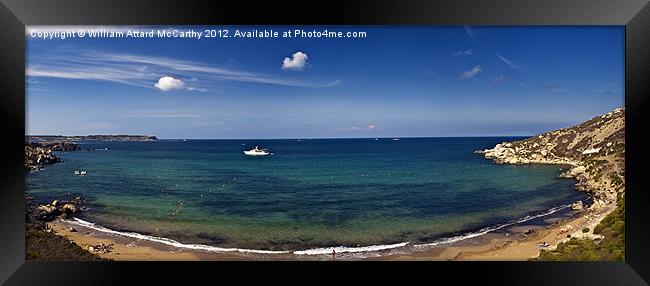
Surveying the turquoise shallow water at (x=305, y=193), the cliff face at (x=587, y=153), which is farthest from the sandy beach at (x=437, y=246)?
the cliff face at (x=587, y=153)

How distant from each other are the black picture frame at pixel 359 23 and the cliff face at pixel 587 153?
0.54m

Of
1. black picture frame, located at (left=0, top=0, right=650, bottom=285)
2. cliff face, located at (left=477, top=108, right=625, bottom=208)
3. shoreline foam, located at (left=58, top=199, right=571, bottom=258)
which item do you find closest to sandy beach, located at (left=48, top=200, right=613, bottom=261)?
shoreline foam, located at (left=58, top=199, right=571, bottom=258)

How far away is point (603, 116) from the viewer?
4344 millimetres

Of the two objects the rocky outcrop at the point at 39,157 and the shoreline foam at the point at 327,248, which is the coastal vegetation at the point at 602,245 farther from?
the rocky outcrop at the point at 39,157

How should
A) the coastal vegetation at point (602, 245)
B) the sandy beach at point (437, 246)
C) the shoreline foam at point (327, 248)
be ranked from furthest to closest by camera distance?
the shoreline foam at point (327, 248)
the sandy beach at point (437, 246)
the coastal vegetation at point (602, 245)

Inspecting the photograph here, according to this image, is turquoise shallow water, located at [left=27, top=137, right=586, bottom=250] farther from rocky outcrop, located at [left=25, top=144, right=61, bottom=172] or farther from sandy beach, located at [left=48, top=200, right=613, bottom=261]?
sandy beach, located at [left=48, top=200, right=613, bottom=261]

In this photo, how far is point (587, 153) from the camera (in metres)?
5.01

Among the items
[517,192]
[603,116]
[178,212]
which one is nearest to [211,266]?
[178,212]

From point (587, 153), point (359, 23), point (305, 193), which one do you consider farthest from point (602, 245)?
point (305, 193)

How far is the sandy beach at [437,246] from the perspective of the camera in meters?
4.39

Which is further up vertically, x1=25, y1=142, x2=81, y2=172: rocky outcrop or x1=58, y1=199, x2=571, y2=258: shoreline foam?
x1=25, y1=142, x2=81, y2=172: rocky outcrop

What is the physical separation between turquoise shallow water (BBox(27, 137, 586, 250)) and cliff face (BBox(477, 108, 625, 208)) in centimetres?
20

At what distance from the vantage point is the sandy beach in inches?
173

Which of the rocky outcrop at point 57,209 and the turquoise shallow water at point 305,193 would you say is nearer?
the rocky outcrop at point 57,209
